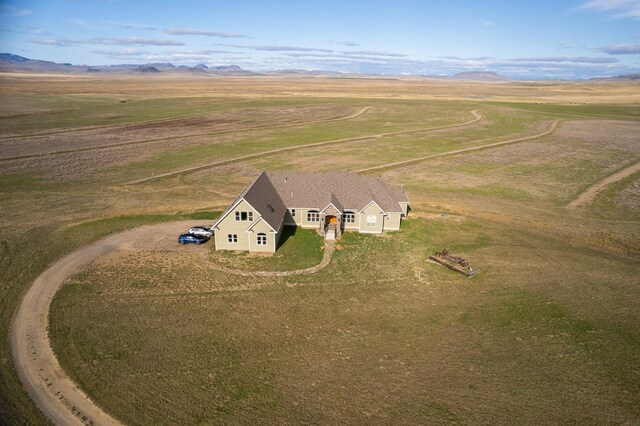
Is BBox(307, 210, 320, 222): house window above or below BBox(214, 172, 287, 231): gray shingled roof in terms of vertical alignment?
below

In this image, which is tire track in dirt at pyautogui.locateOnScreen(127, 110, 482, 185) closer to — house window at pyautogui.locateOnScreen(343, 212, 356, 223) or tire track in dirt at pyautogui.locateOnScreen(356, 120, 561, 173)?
tire track in dirt at pyautogui.locateOnScreen(356, 120, 561, 173)

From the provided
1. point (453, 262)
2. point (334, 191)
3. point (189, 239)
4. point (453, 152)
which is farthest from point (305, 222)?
point (453, 152)

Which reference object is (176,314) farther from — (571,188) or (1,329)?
(571,188)

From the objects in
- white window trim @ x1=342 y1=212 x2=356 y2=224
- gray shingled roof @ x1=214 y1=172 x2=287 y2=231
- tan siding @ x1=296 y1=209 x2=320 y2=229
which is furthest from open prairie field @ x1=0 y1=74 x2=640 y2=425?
white window trim @ x1=342 y1=212 x2=356 y2=224

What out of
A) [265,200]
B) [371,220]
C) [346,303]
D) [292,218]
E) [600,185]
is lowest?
[346,303]

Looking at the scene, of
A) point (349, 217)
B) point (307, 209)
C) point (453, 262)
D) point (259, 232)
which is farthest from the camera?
point (349, 217)

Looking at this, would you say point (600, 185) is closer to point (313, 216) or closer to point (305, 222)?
point (313, 216)
